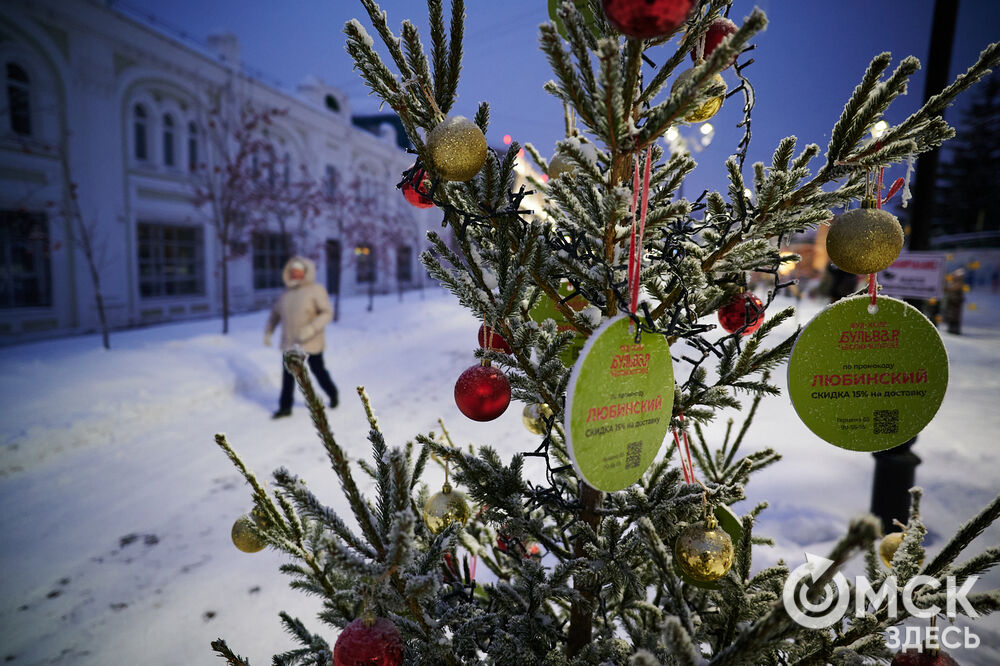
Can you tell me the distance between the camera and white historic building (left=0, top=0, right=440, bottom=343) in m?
9.48

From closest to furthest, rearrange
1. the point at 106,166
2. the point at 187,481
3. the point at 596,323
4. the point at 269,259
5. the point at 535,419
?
the point at 596,323 < the point at 535,419 < the point at 187,481 < the point at 106,166 < the point at 269,259

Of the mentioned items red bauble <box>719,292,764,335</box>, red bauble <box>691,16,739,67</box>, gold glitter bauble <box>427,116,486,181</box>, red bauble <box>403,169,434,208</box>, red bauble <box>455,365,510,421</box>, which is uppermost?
red bauble <box>691,16,739,67</box>

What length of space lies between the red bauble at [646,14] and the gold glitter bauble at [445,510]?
1311mm

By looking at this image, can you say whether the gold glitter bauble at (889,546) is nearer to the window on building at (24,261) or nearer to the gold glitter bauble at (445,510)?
the gold glitter bauble at (445,510)

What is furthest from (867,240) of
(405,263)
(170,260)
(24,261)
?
(405,263)

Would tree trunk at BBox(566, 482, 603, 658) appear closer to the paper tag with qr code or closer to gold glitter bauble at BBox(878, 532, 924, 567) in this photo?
the paper tag with qr code

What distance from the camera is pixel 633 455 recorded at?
98 cm

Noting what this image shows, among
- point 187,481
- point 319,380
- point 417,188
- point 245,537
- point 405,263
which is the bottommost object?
point 187,481

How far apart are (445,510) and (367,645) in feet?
2.34

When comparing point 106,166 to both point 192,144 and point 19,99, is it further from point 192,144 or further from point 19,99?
point 192,144

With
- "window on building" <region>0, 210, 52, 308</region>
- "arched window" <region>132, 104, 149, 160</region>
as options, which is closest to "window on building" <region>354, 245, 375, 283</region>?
"arched window" <region>132, 104, 149, 160</region>

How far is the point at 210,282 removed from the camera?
13.8 meters

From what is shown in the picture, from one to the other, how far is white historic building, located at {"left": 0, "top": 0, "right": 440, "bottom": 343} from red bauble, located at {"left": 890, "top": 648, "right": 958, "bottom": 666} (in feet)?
40.9

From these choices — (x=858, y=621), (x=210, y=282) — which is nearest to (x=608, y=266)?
(x=858, y=621)
